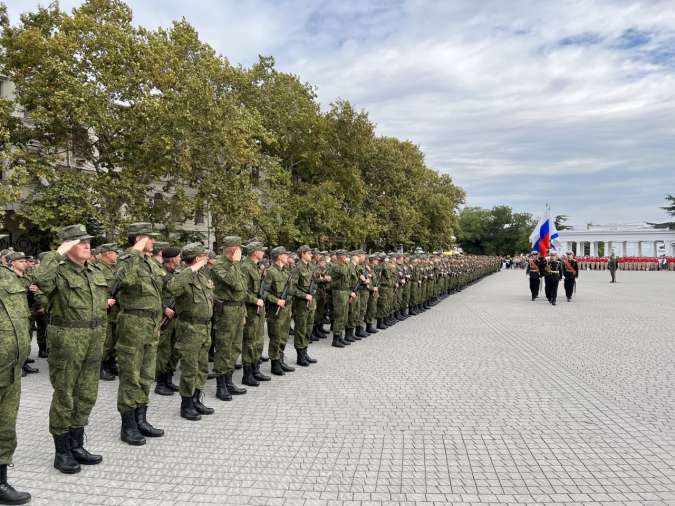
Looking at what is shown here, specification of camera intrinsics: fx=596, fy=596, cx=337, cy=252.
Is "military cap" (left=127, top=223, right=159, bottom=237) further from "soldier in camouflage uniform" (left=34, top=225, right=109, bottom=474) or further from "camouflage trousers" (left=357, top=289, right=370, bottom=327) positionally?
"camouflage trousers" (left=357, top=289, right=370, bottom=327)

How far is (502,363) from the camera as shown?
9.56m

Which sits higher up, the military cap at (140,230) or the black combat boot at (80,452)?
the military cap at (140,230)

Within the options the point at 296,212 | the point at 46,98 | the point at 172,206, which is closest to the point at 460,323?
the point at 172,206

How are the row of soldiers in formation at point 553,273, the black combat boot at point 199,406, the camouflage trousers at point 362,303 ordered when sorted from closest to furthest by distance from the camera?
the black combat boot at point 199,406 → the camouflage trousers at point 362,303 → the row of soldiers in formation at point 553,273

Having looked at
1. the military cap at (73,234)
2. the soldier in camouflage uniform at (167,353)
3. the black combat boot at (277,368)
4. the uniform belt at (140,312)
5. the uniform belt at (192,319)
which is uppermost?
the military cap at (73,234)

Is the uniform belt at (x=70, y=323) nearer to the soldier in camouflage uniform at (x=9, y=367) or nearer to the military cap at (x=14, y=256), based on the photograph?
the soldier in camouflage uniform at (x=9, y=367)

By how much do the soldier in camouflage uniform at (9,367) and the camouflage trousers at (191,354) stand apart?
6.87ft

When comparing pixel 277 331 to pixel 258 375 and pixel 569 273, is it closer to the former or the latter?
pixel 258 375

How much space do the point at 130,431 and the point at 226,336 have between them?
185 centimetres

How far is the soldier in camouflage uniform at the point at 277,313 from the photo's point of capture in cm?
883

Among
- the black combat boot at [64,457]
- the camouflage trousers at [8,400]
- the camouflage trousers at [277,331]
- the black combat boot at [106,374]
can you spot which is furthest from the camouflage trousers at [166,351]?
the camouflage trousers at [8,400]

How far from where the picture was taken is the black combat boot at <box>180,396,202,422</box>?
643 centimetres

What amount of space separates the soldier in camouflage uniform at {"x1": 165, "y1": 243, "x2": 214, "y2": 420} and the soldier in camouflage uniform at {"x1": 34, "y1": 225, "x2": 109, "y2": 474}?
50.9 inches

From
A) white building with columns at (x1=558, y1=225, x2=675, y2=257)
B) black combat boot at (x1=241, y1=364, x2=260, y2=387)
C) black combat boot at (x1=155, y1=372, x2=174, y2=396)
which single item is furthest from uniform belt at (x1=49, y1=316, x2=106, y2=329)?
white building with columns at (x1=558, y1=225, x2=675, y2=257)
